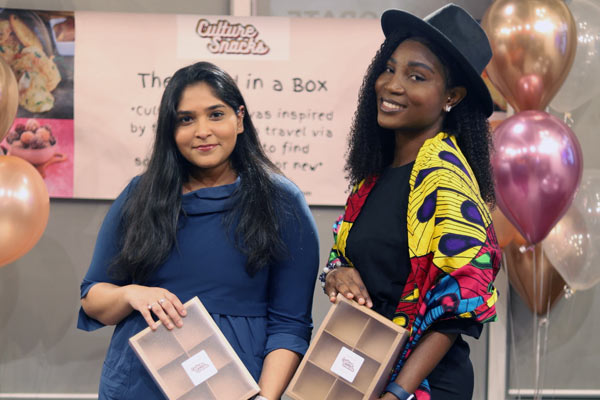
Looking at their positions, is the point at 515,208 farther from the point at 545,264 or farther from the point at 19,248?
the point at 19,248

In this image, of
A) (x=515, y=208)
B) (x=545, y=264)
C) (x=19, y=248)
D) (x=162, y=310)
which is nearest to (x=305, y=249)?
(x=162, y=310)

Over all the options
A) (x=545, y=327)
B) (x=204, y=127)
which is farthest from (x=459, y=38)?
(x=545, y=327)

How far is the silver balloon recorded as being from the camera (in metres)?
Answer: 2.45

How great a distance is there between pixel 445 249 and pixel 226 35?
5.98 feet

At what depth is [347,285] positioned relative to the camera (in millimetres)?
1406

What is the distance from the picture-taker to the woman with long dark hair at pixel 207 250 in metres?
1.53

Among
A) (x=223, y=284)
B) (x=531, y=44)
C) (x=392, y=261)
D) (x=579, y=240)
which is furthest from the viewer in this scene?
(x=579, y=240)

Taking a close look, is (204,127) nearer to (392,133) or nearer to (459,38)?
(392,133)

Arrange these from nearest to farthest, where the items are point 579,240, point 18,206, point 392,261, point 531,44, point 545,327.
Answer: point 392,261 < point 18,206 < point 531,44 < point 579,240 < point 545,327

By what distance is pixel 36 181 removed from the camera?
2.25 m

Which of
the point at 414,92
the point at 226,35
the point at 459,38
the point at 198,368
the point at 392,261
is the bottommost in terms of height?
the point at 198,368

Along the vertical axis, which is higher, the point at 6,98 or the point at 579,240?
the point at 6,98

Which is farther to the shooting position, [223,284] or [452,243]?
[223,284]

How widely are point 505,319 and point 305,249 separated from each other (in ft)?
5.21
